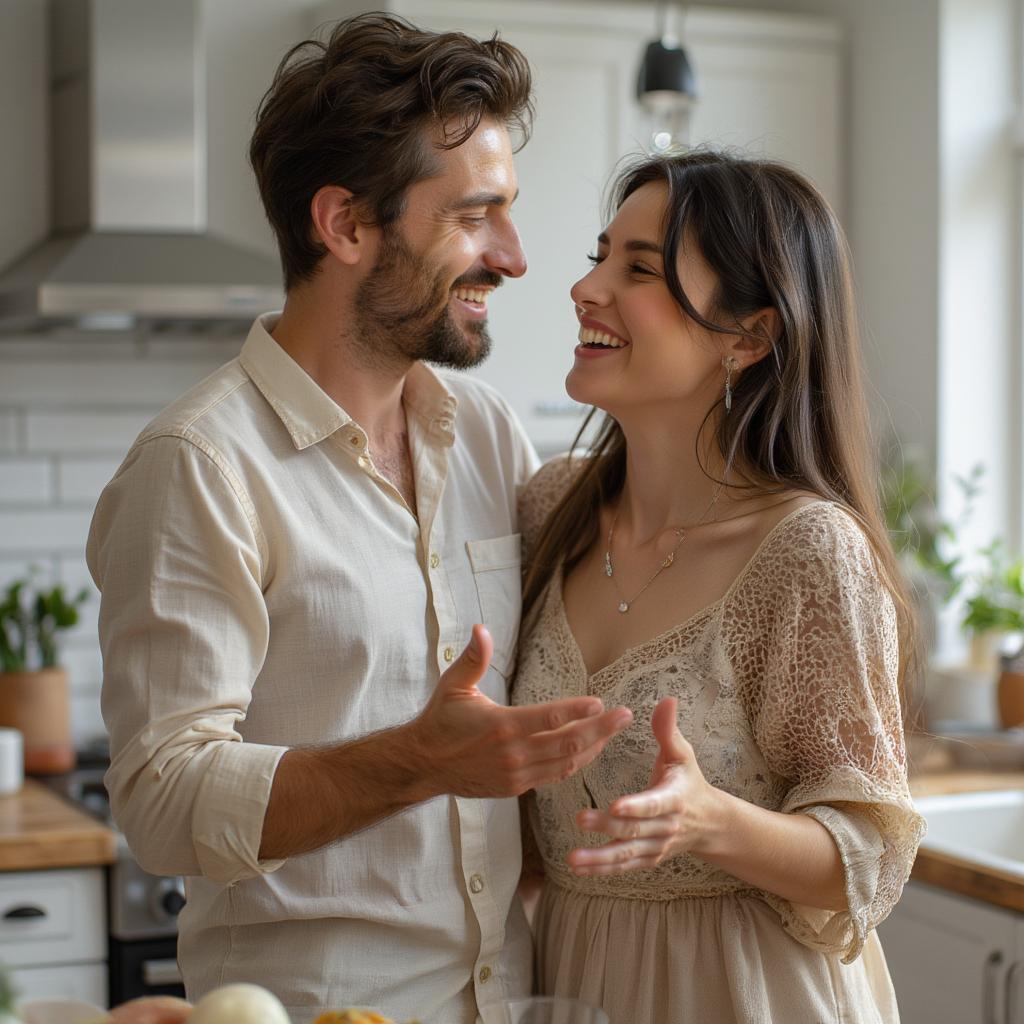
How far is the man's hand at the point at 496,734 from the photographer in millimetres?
1155

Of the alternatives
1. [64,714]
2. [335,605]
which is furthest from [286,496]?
[64,714]

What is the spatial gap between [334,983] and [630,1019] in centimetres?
32

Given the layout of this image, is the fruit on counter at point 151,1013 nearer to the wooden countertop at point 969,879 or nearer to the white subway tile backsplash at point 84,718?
the wooden countertop at point 969,879

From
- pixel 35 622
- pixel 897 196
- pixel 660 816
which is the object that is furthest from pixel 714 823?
pixel 897 196

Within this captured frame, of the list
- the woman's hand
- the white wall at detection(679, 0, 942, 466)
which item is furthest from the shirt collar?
the white wall at detection(679, 0, 942, 466)

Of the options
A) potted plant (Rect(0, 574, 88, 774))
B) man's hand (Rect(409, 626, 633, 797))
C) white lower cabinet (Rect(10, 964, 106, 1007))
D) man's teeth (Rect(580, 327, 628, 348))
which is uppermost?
man's teeth (Rect(580, 327, 628, 348))

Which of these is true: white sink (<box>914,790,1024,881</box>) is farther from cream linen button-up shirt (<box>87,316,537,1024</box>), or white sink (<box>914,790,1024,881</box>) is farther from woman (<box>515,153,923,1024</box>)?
cream linen button-up shirt (<box>87,316,537,1024</box>)

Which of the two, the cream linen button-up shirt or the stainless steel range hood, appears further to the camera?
the stainless steel range hood

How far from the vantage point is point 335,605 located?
1562mm

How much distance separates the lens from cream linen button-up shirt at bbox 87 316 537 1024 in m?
1.41

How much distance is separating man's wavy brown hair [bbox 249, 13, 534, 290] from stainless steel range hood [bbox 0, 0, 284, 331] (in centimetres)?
132

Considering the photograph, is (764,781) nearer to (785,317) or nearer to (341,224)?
(785,317)

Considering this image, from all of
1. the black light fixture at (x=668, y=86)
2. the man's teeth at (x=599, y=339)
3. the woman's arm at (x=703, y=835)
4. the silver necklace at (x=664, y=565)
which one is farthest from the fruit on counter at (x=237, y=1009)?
the black light fixture at (x=668, y=86)

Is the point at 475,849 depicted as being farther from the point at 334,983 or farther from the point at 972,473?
the point at 972,473
